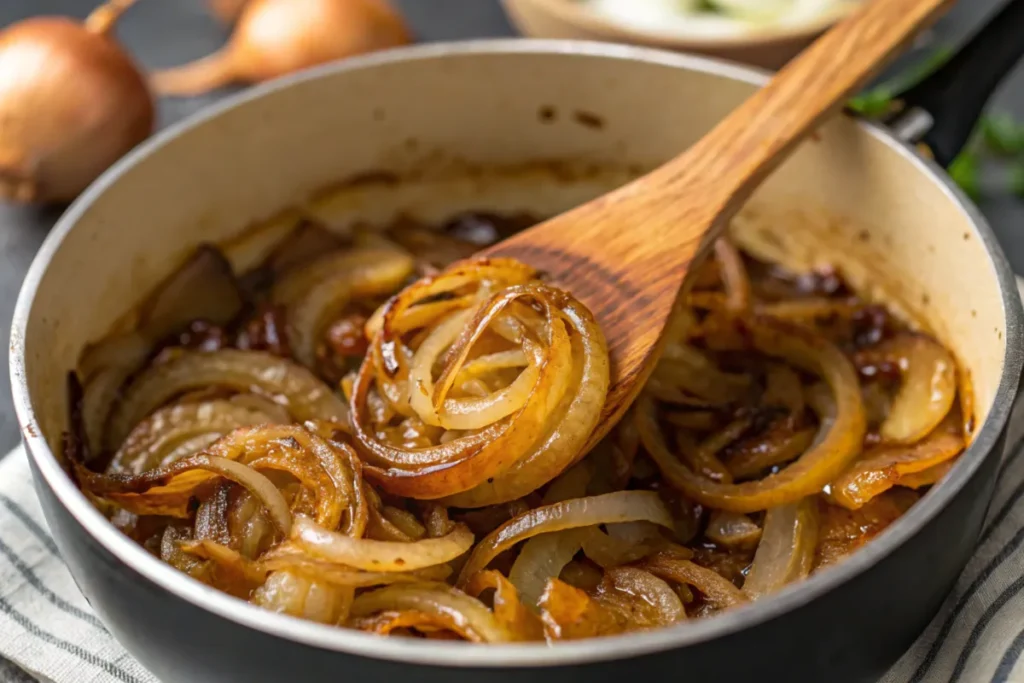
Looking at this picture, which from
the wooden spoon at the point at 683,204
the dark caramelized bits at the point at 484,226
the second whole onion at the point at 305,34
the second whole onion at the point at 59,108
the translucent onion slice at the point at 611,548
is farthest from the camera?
the second whole onion at the point at 305,34

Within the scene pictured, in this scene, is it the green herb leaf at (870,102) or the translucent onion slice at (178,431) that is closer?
the translucent onion slice at (178,431)

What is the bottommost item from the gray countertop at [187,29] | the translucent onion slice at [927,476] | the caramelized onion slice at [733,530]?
the gray countertop at [187,29]

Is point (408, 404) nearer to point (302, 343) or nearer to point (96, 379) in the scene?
point (302, 343)

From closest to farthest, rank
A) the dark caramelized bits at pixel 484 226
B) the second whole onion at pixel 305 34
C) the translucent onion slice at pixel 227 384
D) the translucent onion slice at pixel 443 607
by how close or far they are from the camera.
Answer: the translucent onion slice at pixel 443 607, the translucent onion slice at pixel 227 384, the dark caramelized bits at pixel 484 226, the second whole onion at pixel 305 34

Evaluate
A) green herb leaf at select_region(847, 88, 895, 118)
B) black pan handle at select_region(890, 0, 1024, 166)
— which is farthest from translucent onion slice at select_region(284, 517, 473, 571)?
green herb leaf at select_region(847, 88, 895, 118)

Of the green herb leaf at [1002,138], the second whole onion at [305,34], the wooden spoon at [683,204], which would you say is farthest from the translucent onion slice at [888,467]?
the second whole onion at [305,34]

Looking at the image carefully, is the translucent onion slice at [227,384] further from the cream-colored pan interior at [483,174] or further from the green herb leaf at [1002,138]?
the green herb leaf at [1002,138]
